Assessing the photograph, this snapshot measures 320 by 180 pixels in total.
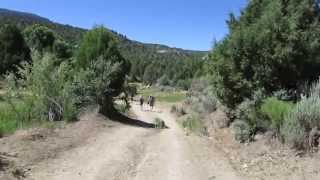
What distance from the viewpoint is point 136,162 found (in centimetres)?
1409

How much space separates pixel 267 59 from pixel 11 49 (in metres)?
53.9

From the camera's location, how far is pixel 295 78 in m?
19.9

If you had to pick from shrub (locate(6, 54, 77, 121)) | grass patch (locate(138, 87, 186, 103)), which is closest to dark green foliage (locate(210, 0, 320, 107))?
shrub (locate(6, 54, 77, 121))

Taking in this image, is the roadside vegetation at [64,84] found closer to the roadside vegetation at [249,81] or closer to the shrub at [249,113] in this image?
the roadside vegetation at [249,81]

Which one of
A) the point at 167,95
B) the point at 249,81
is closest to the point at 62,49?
the point at 167,95

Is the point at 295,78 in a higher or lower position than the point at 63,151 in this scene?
higher

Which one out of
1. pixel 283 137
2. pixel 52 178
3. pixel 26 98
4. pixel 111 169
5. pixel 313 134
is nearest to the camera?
pixel 52 178

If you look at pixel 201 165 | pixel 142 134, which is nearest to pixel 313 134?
pixel 201 165

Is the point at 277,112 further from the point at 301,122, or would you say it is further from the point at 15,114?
the point at 15,114

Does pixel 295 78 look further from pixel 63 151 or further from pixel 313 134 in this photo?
pixel 63 151

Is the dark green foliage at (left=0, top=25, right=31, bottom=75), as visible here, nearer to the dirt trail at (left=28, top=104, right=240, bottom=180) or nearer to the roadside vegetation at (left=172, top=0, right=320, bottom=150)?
the roadside vegetation at (left=172, top=0, right=320, bottom=150)

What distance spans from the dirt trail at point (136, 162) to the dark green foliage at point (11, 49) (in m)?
49.3

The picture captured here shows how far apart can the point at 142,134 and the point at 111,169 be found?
28.5 ft

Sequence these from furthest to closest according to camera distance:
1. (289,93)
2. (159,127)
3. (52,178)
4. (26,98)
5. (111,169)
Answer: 1. (159,127)
2. (26,98)
3. (289,93)
4. (111,169)
5. (52,178)
